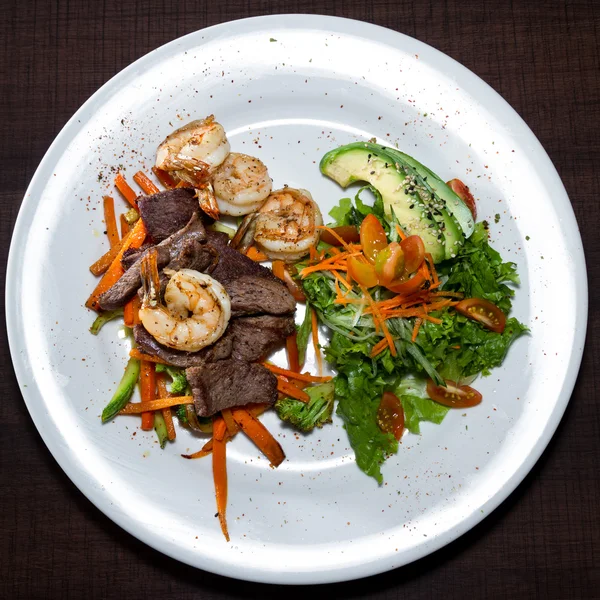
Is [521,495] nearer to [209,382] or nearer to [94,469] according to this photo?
[209,382]

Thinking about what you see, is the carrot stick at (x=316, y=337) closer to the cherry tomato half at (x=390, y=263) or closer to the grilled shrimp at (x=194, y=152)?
the cherry tomato half at (x=390, y=263)

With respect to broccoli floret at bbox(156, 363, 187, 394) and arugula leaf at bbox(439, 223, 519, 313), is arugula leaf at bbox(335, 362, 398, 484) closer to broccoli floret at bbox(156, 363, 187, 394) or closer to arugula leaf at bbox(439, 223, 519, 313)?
arugula leaf at bbox(439, 223, 519, 313)

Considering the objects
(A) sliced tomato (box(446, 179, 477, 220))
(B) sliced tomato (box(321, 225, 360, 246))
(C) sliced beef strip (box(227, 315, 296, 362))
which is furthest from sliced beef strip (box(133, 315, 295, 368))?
(A) sliced tomato (box(446, 179, 477, 220))

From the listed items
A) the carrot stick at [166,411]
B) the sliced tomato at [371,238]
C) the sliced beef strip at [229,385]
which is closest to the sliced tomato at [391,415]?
the sliced beef strip at [229,385]

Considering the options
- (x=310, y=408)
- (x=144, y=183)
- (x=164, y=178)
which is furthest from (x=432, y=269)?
(x=144, y=183)

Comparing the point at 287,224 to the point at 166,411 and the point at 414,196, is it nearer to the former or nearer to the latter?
the point at 414,196

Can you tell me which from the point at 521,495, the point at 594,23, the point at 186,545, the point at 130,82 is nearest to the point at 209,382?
the point at 186,545

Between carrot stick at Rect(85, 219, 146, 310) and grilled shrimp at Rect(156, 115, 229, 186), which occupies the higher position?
grilled shrimp at Rect(156, 115, 229, 186)
